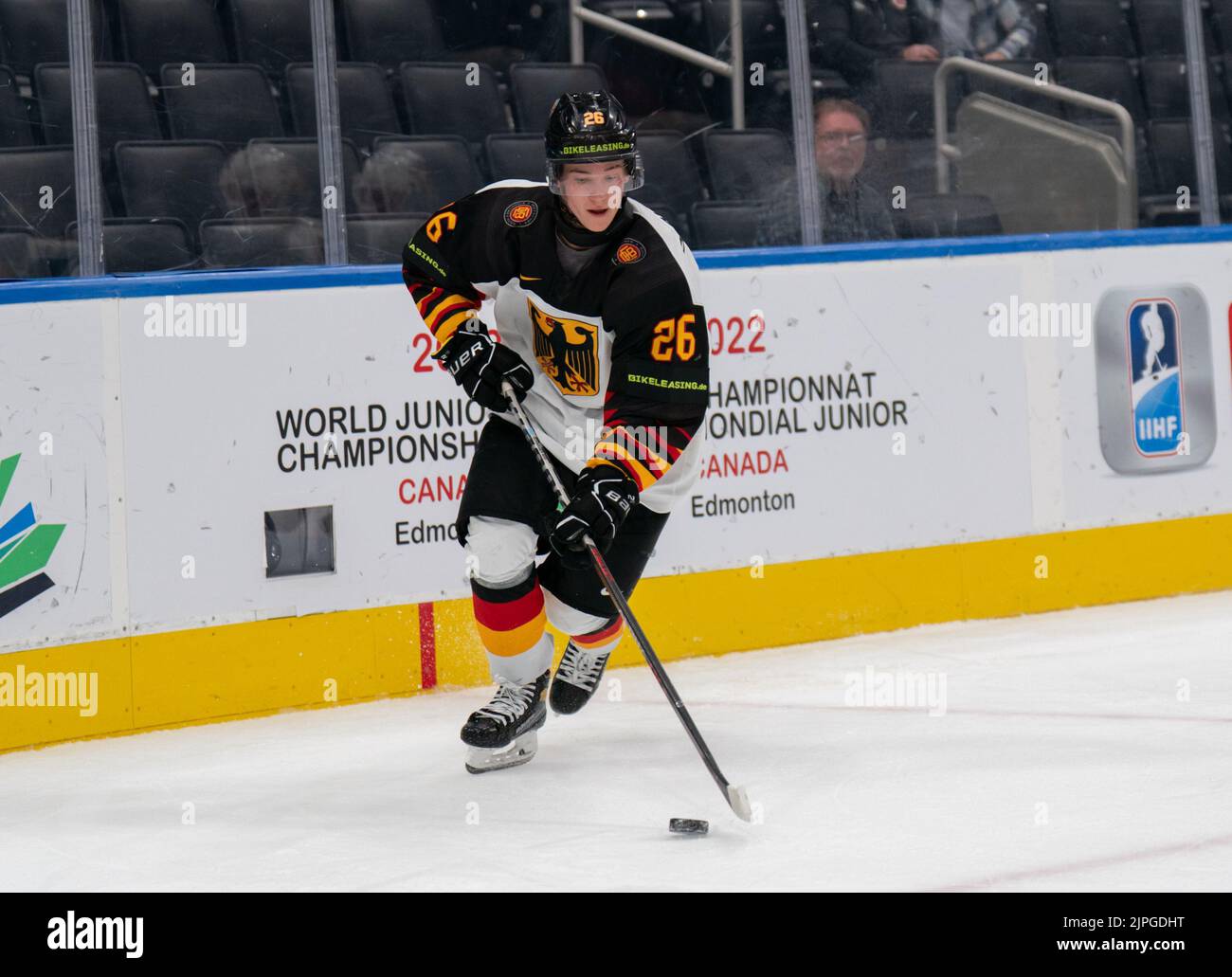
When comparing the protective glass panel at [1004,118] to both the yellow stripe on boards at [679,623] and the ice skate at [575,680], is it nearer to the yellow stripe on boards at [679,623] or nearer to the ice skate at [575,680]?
the yellow stripe on boards at [679,623]

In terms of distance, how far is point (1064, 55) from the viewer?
5629mm

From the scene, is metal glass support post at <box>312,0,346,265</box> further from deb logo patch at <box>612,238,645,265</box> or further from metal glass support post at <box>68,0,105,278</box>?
deb logo patch at <box>612,238,645,265</box>

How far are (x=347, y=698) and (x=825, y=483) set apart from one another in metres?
1.50

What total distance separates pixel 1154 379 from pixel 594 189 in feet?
9.10

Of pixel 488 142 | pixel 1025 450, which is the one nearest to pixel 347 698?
pixel 488 142

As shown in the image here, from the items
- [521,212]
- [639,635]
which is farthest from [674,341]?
[639,635]

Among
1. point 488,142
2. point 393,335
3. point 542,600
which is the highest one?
point 488,142

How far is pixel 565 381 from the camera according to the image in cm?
357

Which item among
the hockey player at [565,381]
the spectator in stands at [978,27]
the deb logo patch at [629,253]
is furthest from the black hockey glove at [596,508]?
the spectator in stands at [978,27]

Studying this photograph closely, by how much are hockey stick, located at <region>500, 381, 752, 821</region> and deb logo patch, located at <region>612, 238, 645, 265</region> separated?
1.07ft

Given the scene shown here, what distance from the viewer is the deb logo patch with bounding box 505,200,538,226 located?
11.4ft

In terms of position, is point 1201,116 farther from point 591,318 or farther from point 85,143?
point 85,143
